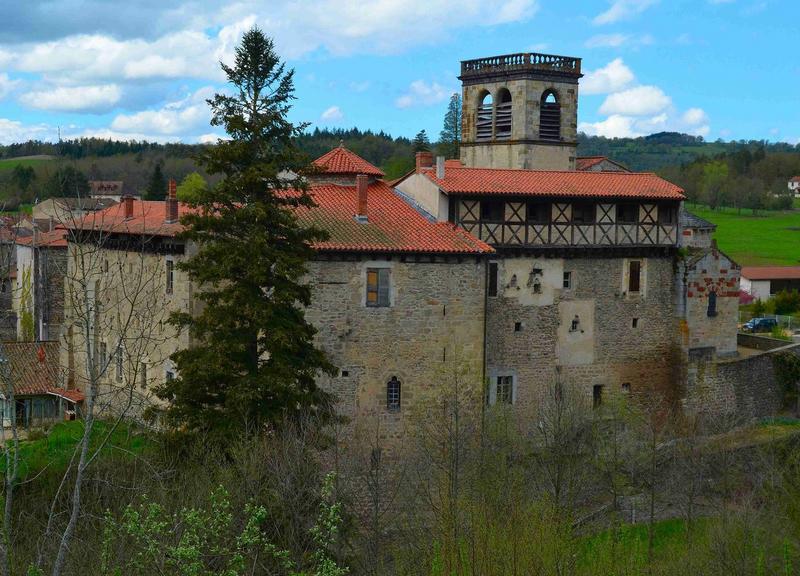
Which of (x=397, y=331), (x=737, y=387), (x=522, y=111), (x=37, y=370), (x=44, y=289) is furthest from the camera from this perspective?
(x=44, y=289)

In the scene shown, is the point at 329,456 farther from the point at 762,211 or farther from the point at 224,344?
the point at 762,211

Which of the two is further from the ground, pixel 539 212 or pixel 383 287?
pixel 539 212

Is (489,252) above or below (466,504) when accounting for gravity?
above

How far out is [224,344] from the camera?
850 inches

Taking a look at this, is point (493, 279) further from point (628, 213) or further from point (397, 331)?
point (628, 213)

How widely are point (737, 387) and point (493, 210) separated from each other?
38.2ft

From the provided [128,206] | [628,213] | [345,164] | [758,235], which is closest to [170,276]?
[128,206]

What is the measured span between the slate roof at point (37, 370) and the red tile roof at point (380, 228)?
1214 cm

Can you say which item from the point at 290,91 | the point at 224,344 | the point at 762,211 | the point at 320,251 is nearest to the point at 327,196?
the point at 320,251

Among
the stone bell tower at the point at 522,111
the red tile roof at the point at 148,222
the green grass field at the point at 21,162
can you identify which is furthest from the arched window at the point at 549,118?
the green grass field at the point at 21,162

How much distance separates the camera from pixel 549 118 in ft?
133

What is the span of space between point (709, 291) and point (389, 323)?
12.7 m

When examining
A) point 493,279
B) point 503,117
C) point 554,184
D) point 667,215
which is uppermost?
point 503,117

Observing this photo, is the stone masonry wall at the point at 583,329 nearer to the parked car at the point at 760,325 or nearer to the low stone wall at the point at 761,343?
the low stone wall at the point at 761,343
